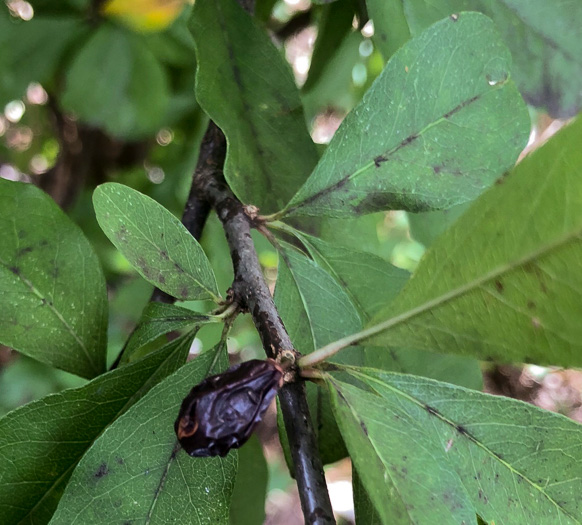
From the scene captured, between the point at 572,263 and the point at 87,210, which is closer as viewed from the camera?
the point at 572,263

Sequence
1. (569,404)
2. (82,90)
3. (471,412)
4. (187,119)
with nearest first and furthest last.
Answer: (471,412) < (82,90) < (187,119) < (569,404)

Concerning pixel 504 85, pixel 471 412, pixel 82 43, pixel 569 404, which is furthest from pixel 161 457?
pixel 569 404

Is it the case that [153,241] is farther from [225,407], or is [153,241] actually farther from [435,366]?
[435,366]

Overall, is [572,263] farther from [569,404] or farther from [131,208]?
[569,404]

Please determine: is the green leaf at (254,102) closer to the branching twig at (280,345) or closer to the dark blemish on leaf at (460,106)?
the branching twig at (280,345)

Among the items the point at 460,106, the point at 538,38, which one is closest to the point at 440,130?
the point at 460,106

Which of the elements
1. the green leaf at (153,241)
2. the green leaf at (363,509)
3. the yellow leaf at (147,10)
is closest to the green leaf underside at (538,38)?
the green leaf at (153,241)
